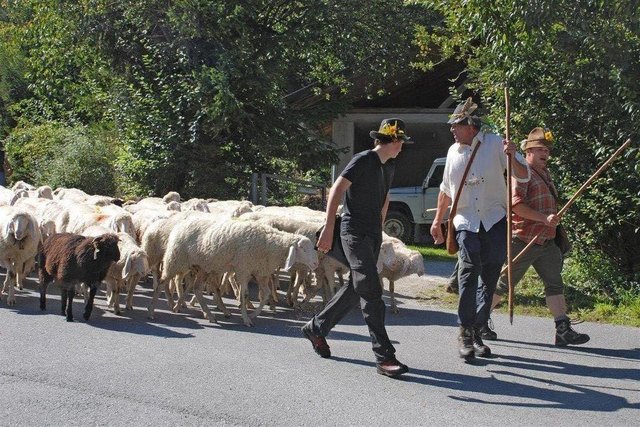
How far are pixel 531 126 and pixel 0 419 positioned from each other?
7.69 m

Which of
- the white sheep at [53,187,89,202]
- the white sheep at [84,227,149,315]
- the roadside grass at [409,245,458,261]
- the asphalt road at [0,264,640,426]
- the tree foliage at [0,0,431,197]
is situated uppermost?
the tree foliage at [0,0,431,197]

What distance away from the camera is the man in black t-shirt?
7.00 meters

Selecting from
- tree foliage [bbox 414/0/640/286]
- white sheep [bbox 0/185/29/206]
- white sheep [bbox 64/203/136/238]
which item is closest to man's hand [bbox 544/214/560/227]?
tree foliage [bbox 414/0/640/286]

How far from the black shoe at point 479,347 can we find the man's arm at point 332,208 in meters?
1.62

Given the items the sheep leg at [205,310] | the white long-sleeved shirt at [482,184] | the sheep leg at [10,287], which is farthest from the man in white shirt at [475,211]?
the sheep leg at [10,287]

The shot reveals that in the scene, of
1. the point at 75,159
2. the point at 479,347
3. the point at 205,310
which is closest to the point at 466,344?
the point at 479,347

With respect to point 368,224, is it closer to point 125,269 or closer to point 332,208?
point 332,208

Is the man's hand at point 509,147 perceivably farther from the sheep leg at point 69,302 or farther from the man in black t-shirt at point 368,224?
the sheep leg at point 69,302

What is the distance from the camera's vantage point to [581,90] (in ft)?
36.0

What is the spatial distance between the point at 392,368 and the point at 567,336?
2.01m

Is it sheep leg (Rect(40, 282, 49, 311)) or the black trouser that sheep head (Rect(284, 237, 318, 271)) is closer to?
the black trouser

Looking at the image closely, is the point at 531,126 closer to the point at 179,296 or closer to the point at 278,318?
the point at 278,318

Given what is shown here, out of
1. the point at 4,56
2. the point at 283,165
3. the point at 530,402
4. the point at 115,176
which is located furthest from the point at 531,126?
the point at 4,56

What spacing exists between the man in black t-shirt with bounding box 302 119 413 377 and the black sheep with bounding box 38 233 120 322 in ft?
11.4
